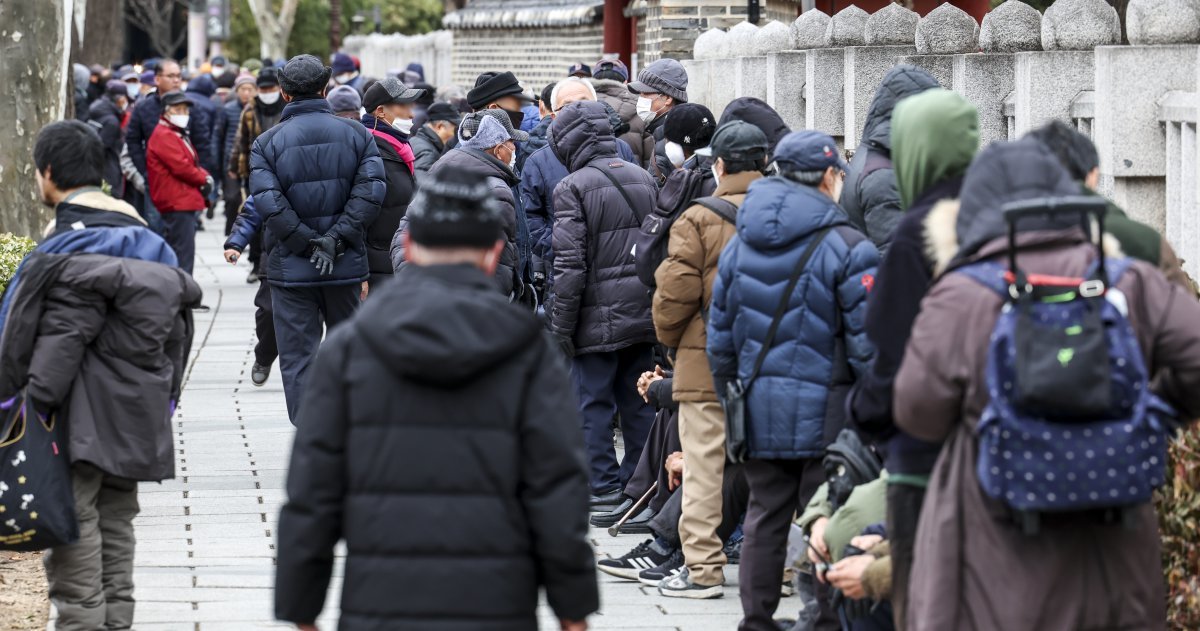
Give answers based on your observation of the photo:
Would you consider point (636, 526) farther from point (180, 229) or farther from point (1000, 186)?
point (180, 229)

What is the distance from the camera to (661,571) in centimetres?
745

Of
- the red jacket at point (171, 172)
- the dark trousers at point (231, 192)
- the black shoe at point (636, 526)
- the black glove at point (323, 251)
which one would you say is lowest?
the black shoe at point (636, 526)

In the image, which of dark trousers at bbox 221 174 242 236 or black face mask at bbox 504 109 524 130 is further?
dark trousers at bbox 221 174 242 236

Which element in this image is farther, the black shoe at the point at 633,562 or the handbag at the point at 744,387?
the black shoe at the point at 633,562

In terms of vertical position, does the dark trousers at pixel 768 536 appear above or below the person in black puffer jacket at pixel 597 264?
below

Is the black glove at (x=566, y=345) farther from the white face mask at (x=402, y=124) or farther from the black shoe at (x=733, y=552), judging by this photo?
the white face mask at (x=402, y=124)

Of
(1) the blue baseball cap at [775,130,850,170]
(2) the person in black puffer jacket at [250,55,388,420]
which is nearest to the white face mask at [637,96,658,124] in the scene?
(2) the person in black puffer jacket at [250,55,388,420]

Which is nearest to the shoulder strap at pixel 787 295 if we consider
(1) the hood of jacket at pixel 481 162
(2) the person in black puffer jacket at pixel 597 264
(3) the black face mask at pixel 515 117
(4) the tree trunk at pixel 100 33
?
(2) the person in black puffer jacket at pixel 597 264

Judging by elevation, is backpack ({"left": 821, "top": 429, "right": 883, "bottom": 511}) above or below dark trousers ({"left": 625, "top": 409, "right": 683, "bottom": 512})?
above

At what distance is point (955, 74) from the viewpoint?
913 centimetres

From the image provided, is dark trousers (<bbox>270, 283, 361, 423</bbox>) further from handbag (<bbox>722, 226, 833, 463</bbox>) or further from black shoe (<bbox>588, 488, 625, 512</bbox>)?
handbag (<bbox>722, 226, 833, 463</bbox>)

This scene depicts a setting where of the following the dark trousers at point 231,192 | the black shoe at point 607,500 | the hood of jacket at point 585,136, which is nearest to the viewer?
the hood of jacket at point 585,136

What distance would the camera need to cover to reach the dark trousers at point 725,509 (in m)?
7.06

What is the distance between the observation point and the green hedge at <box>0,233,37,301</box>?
848 centimetres
